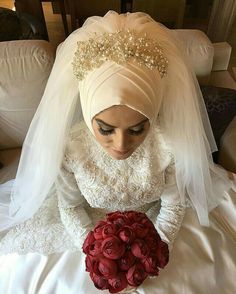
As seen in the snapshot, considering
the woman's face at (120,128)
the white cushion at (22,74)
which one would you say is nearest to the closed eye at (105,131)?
the woman's face at (120,128)

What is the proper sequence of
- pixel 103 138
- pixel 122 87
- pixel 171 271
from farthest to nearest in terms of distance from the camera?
pixel 171 271 < pixel 103 138 < pixel 122 87

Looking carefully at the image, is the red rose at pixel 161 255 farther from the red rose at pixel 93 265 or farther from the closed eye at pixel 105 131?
the closed eye at pixel 105 131

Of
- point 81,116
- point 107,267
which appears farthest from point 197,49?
point 107,267

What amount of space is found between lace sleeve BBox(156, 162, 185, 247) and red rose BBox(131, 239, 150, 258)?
9.4 inches

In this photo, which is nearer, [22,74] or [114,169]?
[114,169]

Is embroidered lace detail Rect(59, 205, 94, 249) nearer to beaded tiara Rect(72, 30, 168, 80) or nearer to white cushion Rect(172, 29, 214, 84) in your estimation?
beaded tiara Rect(72, 30, 168, 80)

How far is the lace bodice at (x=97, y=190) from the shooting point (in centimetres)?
91

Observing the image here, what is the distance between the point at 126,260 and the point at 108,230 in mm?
80

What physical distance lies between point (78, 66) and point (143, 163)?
0.35 m

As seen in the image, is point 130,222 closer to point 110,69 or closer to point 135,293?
point 135,293

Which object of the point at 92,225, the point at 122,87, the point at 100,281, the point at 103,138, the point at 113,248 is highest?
the point at 122,87

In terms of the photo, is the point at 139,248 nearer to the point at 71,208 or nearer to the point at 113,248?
the point at 113,248

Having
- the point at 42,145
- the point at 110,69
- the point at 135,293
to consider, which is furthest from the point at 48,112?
the point at 135,293

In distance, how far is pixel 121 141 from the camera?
74cm
